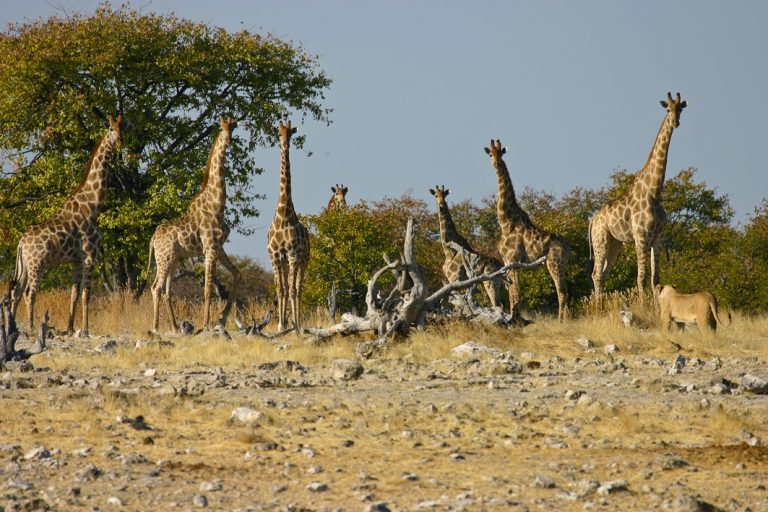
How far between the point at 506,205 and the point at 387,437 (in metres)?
11.2

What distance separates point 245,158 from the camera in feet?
90.6

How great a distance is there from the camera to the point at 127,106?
2627 centimetres

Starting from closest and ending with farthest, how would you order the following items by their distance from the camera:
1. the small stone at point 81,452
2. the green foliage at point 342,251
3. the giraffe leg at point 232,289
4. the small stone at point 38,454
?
the small stone at point 38,454 → the small stone at point 81,452 → the giraffe leg at point 232,289 → the green foliage at point 342,251

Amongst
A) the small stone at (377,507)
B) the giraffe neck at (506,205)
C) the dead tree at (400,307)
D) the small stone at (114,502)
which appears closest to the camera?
the small stone at (377,507)

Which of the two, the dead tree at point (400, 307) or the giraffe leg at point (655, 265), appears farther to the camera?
the giraffe leg at point (655, 265)

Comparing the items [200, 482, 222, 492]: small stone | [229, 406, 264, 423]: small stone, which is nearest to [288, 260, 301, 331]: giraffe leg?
[229, 406, 264, 423]: small stone

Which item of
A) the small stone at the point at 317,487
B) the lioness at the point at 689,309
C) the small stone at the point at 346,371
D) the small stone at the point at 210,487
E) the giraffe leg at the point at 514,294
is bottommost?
the small stone at the point at 317,487

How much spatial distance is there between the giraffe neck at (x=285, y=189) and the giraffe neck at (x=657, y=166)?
549 cm

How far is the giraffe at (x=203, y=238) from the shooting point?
62.0 ft

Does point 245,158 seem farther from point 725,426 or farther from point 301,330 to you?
point 725,426

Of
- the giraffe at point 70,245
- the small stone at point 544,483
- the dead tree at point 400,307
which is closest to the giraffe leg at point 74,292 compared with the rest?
the giraffe at point 70,245

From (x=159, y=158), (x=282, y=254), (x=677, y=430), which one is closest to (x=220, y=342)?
(x=282, y=254)

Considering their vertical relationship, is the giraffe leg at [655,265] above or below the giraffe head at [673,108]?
below

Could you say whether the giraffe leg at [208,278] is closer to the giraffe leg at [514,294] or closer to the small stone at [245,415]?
the giraffe leg at [514,294]
